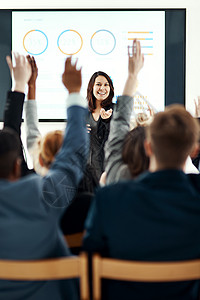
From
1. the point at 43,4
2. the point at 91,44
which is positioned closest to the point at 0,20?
the point at 43,4

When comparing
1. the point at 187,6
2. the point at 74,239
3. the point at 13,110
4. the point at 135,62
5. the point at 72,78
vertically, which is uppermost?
the point at 187,6

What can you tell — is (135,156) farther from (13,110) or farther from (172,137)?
(13,110)

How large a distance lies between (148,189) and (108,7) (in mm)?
4011

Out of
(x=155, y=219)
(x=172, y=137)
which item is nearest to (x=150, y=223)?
(x=155, y=219)

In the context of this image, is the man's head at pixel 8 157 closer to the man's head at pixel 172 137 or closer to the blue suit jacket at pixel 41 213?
the blue suit jacket at pixel 41 213

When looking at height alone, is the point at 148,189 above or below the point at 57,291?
above

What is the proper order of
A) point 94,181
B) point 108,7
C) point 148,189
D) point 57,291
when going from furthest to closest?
point 108,7 < point 94,181 < point 57,291 < point 148,189

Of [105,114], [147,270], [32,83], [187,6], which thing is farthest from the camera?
[187,6]

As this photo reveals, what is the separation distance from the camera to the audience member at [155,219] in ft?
3.57

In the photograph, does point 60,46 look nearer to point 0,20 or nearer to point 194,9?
point 0,20

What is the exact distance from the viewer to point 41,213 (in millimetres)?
1135

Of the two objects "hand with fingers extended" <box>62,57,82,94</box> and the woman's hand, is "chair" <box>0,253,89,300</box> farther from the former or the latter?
the woman's hand

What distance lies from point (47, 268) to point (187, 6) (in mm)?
4384

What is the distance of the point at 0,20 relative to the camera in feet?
15.4
